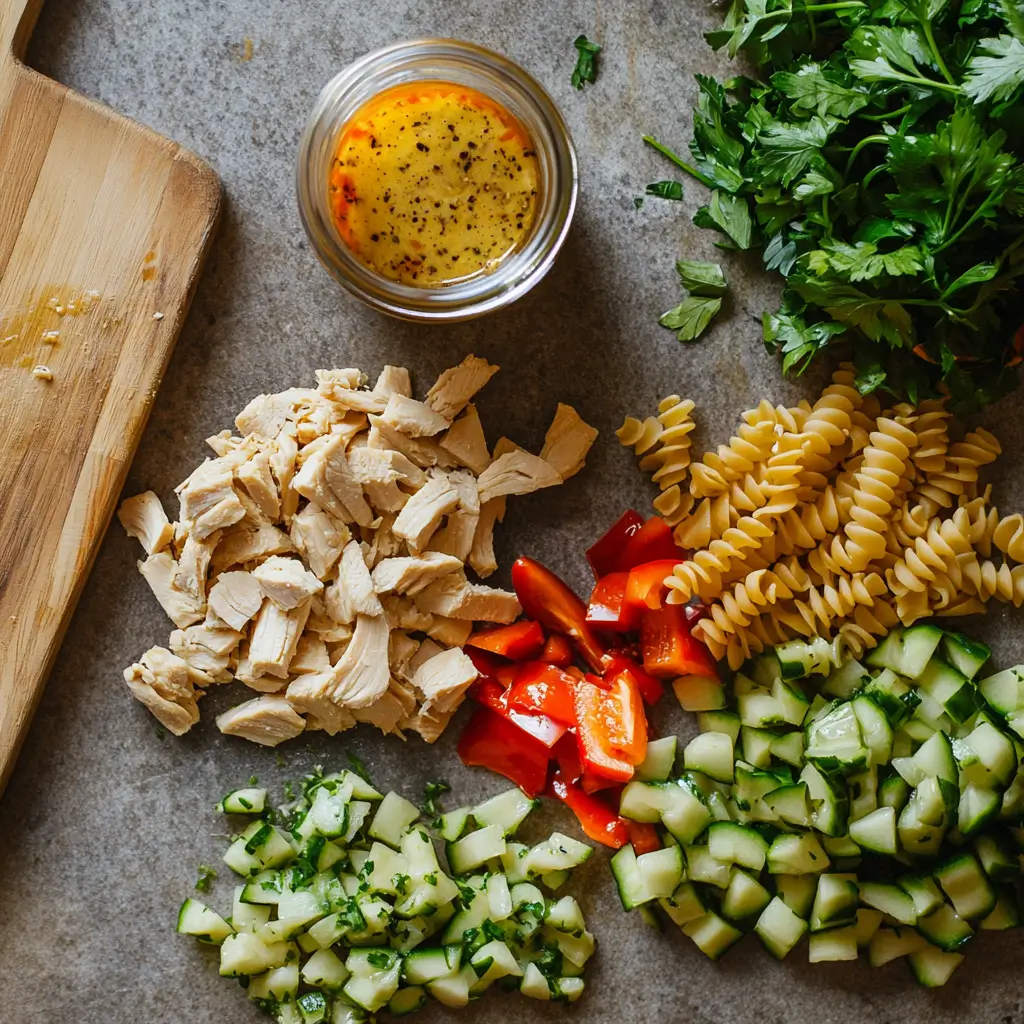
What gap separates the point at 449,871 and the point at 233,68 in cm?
212

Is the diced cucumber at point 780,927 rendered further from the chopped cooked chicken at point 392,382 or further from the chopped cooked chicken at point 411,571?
the chopped cooked chicken at point 392,382

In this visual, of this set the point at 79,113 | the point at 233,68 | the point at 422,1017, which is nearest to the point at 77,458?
the point at 79,113

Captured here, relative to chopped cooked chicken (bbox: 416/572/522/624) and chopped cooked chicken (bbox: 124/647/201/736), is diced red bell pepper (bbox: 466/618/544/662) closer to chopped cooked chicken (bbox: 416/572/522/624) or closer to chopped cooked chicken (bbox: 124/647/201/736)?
chopped cooked chicken (bbox: 416/572/522/624)

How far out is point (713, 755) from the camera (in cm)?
250

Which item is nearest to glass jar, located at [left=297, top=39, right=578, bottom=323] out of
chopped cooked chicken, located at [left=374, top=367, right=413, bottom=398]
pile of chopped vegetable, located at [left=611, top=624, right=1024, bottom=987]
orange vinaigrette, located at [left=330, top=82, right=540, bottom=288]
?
orange vinaigrette, located at [left=330, top=82, right=540, bottom=288]

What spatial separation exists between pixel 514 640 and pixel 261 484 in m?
0.73

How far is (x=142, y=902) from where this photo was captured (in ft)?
8.43

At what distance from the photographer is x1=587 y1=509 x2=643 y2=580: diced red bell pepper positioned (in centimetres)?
255

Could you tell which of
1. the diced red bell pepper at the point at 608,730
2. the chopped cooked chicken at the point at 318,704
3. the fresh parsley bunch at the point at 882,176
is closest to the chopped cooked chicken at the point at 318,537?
the chopped cooked chicken at the point at 318,704

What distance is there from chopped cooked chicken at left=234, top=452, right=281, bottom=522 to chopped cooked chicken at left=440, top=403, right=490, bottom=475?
1.40 ft

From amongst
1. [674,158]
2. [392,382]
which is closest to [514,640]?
[392,382]

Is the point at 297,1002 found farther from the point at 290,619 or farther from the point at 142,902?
the point at 290,619

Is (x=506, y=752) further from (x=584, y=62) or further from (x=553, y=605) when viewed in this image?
(x=584, y=62)

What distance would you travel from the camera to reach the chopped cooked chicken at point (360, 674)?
7.92ft
